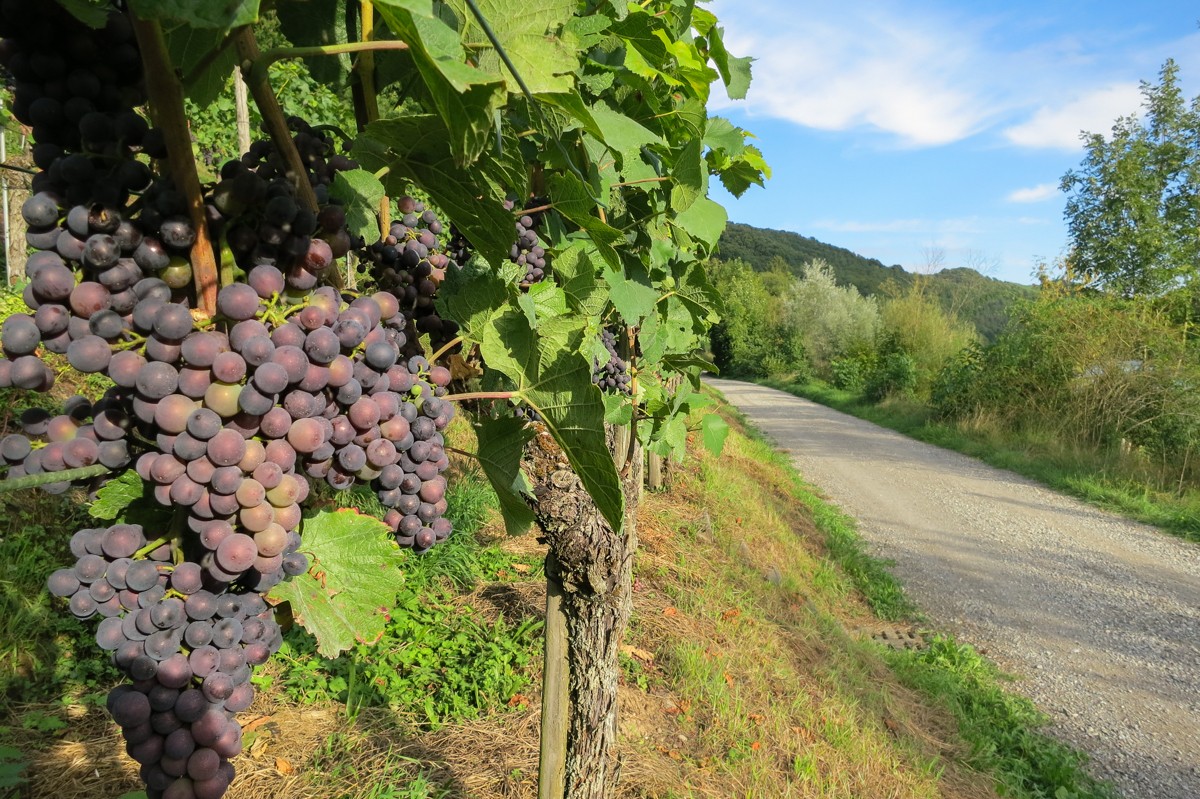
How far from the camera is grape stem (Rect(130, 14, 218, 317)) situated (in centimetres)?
59

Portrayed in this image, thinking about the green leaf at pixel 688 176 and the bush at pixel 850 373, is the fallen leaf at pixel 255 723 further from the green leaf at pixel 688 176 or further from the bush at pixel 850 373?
the bush at pixel 850 373

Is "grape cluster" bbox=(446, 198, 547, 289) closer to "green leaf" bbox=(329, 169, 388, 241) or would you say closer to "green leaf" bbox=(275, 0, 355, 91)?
"green leaf" bbox=(275, 0, 355, 91)

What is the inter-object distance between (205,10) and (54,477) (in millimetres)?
437

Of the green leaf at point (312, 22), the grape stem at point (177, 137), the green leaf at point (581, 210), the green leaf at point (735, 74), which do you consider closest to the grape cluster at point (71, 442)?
the grape stem at point (177, 137)

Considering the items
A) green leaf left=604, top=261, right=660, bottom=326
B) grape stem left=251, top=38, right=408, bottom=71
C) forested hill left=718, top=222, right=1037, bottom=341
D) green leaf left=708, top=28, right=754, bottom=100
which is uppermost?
forested hill left=718, top=222, right=1037, bottom=341

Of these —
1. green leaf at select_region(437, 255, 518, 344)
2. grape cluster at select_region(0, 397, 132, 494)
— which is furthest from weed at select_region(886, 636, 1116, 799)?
grape cluster at select_region(0, 397, 132, 494)

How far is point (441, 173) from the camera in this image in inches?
36.1

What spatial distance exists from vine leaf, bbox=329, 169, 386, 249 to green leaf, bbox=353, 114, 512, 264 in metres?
0.04

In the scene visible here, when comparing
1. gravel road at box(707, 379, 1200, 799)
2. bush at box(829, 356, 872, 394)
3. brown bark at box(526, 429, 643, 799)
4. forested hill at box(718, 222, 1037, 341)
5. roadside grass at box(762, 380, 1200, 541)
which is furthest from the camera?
forested hill at box(718, 222, 1037, 341)

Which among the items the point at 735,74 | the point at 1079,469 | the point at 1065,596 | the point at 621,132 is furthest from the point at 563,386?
the point at 1079,469

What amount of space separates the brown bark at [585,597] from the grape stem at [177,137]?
1.24m

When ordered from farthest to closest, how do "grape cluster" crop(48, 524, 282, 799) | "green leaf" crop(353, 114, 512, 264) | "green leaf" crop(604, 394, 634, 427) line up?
1. "green leaf" crop(604, 394, 634, 427)
2. "green leaf" crop(353, 114, 512, 264)
3. "grape cluster" crop(48, 524, 282, 799)

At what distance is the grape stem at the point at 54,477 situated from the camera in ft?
1.95

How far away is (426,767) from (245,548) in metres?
2.79
